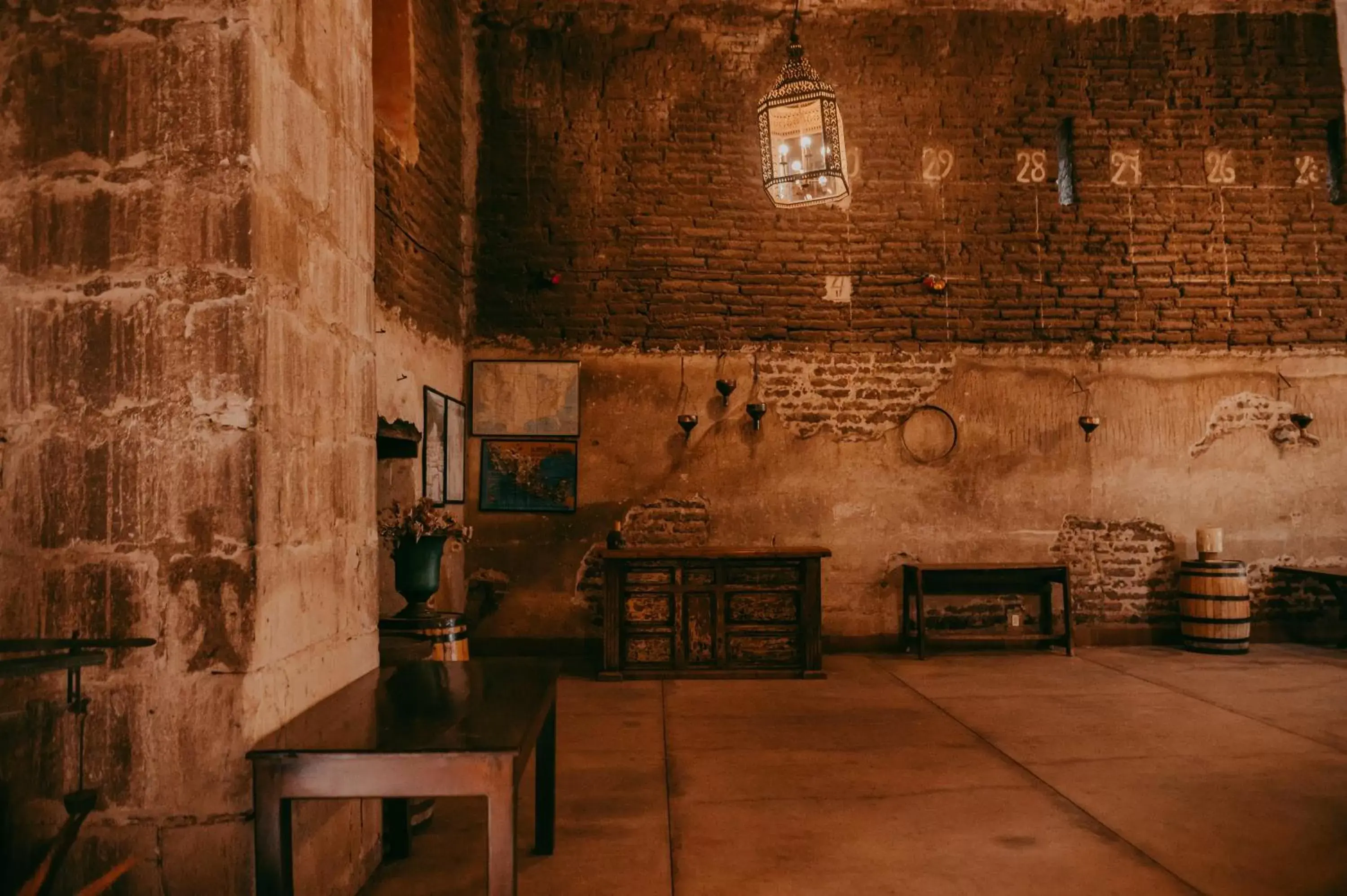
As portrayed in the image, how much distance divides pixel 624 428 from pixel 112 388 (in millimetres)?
4761

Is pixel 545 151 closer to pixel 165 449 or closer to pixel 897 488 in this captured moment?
pixel 897 488

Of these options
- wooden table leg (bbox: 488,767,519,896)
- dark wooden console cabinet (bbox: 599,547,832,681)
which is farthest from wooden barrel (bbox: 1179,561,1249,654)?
wooden table leg (bbox: 488,767,519,896)

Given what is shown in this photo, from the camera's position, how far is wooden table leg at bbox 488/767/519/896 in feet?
5.75

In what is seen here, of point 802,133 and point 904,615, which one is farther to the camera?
point 904,615

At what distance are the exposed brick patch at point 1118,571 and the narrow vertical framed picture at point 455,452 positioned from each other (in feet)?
16.1

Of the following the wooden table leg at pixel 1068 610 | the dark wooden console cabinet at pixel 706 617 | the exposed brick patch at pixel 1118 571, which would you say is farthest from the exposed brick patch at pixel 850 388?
the wooden table leg at pixel 1068 610

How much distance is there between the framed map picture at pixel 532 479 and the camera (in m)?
6.58

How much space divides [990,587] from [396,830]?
208 inches

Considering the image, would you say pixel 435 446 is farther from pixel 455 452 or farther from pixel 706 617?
pixel 706 617

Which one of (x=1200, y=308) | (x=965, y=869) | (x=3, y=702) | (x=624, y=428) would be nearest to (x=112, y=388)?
(x=3, y=702)

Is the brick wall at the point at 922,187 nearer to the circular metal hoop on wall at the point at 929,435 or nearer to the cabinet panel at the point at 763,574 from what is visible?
the circular metal hoop on wall at the point at 929,435

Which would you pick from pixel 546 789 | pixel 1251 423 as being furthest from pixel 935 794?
pixel 1251 423

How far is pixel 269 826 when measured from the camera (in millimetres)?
1785

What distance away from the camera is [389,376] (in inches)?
197
